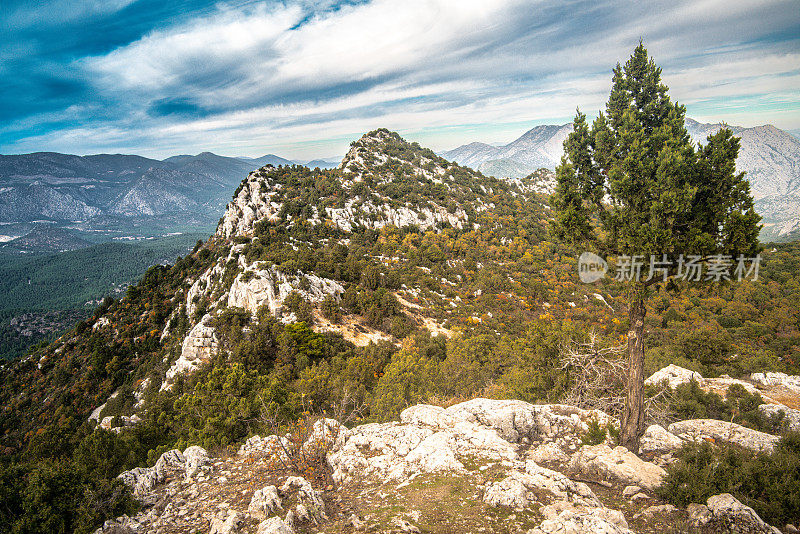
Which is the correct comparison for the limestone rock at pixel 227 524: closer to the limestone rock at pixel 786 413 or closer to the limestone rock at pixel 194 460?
the limestone rock at pixel 194 460

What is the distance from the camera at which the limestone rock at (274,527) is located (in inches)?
211

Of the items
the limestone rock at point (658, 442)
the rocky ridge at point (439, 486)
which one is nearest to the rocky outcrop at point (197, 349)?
the rocky ridge at point (439, 486)

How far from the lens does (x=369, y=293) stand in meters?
39.4

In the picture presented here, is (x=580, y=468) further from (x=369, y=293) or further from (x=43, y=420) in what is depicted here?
(x=43, y=420)

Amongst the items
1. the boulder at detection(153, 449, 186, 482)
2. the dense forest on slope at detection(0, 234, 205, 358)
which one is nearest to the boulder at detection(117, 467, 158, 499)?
the boulder at detection(153, 449, 186, 482)

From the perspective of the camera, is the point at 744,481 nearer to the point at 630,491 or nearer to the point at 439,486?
the point at 630,491

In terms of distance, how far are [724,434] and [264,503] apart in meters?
11.1

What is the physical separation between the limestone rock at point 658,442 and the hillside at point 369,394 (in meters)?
0.05

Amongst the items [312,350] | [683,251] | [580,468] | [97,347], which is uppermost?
[683,251]

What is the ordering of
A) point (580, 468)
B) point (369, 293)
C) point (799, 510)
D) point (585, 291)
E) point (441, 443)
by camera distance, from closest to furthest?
point (799, 510) → point (580, 468) → point (441, 443) → point (369, 293) → point (585, 291)

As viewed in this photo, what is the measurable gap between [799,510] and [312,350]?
80.3 feet

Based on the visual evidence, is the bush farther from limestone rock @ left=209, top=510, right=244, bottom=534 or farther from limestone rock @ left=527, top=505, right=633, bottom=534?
limestone rock @ left=209, top=510, right=244, bottom=534

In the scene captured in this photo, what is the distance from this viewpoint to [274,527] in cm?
540

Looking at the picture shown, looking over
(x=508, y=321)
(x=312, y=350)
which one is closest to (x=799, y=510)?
(x=312, y=350)
